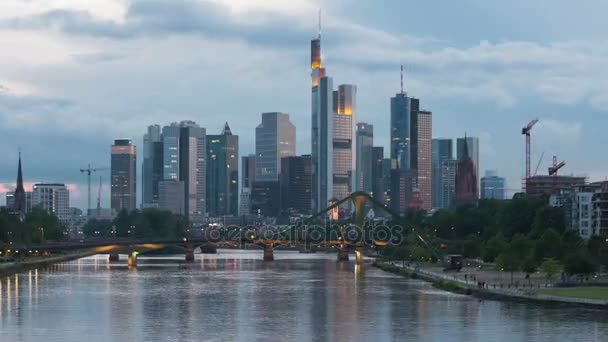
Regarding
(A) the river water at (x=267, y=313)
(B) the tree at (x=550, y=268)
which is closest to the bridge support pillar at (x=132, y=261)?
(A) the river water at (x=267, y=313)

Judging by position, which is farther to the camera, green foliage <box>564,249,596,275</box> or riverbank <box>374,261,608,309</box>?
green foliage <box>564,249,596,275</box>

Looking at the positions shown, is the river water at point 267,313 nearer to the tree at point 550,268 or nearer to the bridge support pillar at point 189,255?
the tree at point 550,268

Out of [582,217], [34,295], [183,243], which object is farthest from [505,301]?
[183,243]

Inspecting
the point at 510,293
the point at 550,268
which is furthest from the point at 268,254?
the point at 510,293

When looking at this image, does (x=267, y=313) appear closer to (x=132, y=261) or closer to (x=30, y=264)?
(x=30, y=264)

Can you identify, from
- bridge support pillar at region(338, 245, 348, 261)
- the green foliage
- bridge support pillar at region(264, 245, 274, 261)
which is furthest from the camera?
bridge support pillar at region(338, 245, 348, 261)

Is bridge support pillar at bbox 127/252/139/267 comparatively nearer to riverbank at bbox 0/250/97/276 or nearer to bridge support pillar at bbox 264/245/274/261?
riverbank at bbox 0/250/97/276

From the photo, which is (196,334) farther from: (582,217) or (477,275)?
(582,217)

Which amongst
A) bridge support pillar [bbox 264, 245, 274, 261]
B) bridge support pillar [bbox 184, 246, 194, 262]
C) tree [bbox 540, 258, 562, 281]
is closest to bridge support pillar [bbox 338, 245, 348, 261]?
bridge support pillar [bbox 264, 245, 274, 261]
